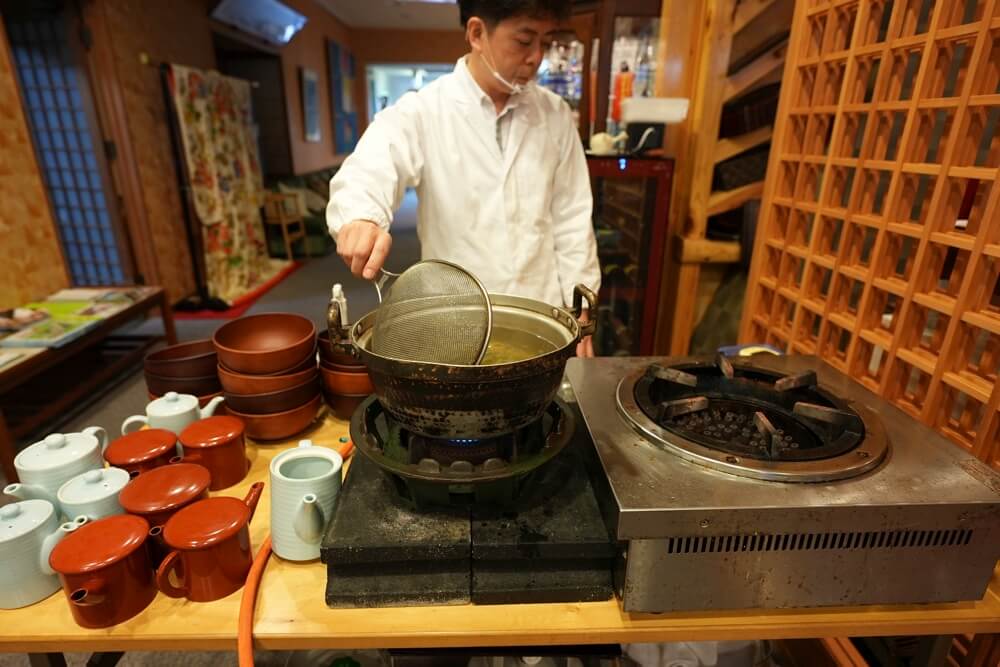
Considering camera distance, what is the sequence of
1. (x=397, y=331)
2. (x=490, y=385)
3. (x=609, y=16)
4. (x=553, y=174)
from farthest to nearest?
(x=609, y=16), (x=553, y=174), (x=397, y=331), (x=490, y=385)

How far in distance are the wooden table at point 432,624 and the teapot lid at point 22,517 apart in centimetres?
12

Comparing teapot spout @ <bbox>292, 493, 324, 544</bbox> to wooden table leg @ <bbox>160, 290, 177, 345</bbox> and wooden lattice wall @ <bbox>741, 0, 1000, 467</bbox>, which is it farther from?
wooden table leg @ <bbox>160, 290, 177, 345</bbox>

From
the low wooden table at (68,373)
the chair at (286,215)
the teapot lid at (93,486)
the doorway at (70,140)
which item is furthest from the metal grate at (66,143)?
the teapot lid at (93,486)

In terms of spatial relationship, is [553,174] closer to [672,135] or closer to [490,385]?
[490,385]

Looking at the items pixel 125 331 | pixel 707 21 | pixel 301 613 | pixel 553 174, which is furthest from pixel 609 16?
pixel 125 331

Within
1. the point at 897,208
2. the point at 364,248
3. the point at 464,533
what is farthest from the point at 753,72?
the point at 464,533

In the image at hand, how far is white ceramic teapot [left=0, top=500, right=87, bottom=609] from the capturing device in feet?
2.42

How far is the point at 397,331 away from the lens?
813 millimetres

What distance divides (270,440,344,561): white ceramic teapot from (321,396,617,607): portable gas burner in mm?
30

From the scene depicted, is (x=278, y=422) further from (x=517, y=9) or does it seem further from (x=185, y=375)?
(x=517, y=9)

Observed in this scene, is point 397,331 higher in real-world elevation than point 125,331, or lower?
higher

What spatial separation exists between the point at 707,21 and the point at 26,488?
9.27 ft

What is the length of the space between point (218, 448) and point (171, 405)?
0.21 m

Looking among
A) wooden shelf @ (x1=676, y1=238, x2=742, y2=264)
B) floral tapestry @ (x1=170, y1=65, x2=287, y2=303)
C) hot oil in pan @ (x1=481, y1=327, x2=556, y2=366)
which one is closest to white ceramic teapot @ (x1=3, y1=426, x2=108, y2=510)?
hot oil in pan @ (x1=481, y1=327, x2=556, y2=366)
